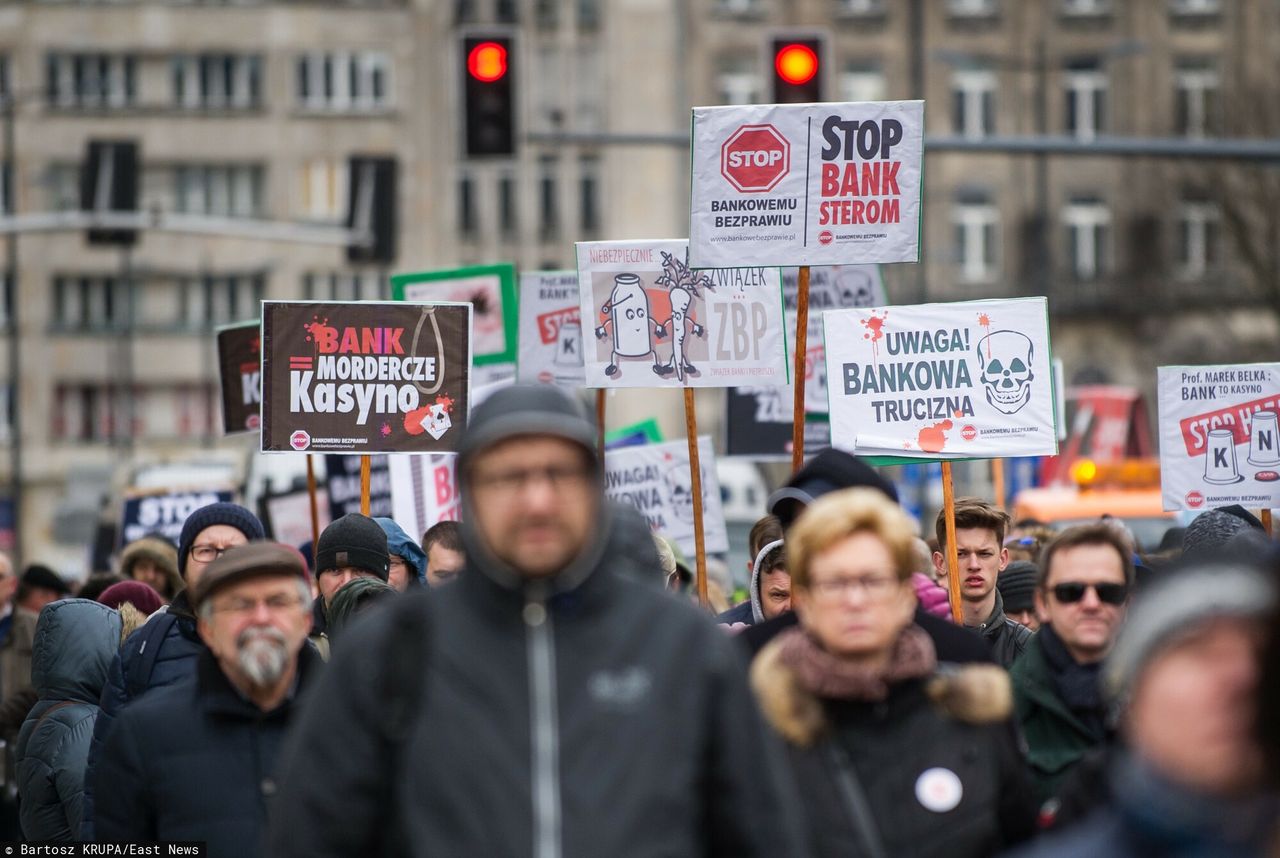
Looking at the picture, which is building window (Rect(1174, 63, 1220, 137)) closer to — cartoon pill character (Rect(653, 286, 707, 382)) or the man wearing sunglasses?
cartoon pill character (Rect(653, 286, 707, 382))

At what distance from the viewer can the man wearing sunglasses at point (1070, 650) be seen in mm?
5391

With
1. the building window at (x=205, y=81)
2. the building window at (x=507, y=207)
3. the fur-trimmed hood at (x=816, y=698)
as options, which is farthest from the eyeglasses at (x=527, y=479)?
the building window at (x=205, y=81)

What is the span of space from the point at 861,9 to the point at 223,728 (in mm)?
56209

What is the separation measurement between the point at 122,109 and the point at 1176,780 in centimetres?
6190

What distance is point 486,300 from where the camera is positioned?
1414 cm

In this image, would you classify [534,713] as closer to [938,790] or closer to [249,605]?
[938,790]

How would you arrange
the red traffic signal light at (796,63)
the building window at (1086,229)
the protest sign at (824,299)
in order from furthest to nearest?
the building window at (1086,229) → the red traffic signal light at (796,63) → the protest sign at (824,299)

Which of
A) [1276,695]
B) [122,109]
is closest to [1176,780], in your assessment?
[1276,695]

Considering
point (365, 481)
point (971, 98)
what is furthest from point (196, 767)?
point (971, 98)

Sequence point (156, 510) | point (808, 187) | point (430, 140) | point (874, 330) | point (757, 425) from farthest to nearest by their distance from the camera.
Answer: point (430, 140)
point (156, 510)
point (757, 425)
point (874, 330)
point (808, 187)

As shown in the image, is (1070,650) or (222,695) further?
(1070,650)

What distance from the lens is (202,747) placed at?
5.38 meters

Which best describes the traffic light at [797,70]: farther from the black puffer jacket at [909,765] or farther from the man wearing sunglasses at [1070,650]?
the black puffer jacket at [909,765]

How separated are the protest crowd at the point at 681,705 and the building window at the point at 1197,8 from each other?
55.3 metres
